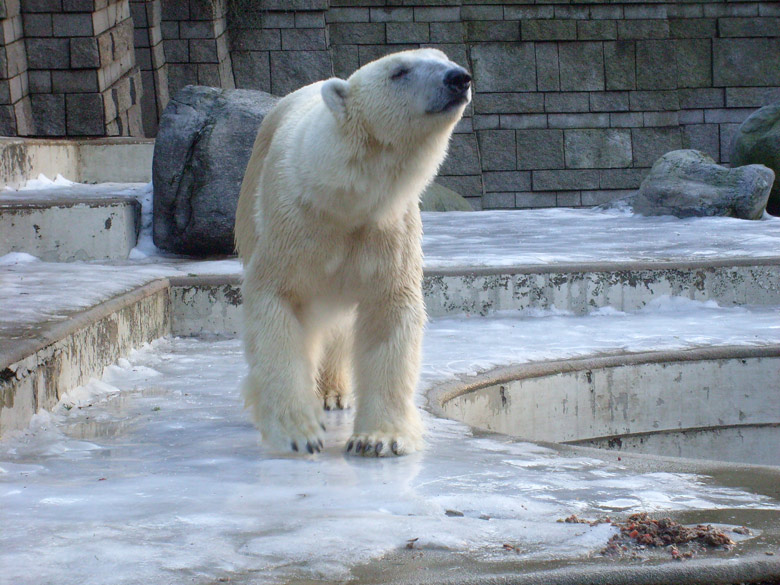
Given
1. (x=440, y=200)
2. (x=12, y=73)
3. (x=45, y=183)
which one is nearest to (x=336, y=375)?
(x=45, y=183)

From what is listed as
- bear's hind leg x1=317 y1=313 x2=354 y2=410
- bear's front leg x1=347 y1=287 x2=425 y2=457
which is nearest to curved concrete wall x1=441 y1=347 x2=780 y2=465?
bear's hind leg x1=317 y1=313 x2=354 y2=410

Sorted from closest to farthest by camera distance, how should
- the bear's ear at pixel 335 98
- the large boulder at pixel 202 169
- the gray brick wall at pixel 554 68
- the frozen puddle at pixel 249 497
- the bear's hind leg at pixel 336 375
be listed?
the frozen puddle at pixel 249 497, the bear's ear at pixel 335 98, the bear's hind leg at pixel 336 375, the large boulder at pixel 202 169, the gray brick wall at pixel 554 68

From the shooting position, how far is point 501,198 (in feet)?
36.9

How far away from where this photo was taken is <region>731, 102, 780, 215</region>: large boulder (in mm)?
9070

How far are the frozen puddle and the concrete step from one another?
6.37 ft

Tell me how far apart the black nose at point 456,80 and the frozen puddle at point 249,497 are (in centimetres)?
88

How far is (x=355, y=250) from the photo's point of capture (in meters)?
2.45

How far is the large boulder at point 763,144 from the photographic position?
9.07m

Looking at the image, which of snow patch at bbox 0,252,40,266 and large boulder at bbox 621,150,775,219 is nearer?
snow patch at bbox 0,252,40,266

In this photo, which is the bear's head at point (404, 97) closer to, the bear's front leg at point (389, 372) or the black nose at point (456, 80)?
the black nose at point (456, 80)

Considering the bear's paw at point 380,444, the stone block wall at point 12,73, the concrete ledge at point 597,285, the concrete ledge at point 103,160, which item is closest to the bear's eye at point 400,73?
the bear's paw at point 380,444

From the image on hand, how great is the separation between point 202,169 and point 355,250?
2.90 m

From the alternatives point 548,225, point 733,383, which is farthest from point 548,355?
point 548,225

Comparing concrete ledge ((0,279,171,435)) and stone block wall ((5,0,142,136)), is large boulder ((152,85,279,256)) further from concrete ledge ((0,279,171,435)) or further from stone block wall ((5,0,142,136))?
stone block wall ((5,0,142,136))
